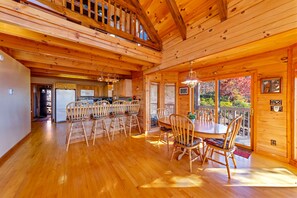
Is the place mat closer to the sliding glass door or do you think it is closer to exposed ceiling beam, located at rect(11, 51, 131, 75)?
the sliding glass door

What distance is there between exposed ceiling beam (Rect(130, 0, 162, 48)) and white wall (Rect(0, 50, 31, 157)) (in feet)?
10.9

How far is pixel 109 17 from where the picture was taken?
122 inches

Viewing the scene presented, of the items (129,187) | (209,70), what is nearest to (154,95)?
(209,70)

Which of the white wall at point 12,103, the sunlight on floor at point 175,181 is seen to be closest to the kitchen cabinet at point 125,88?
the white wall at point 12,103

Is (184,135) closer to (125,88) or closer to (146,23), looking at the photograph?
(146,23)

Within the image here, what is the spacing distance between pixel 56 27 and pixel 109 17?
4.15ft

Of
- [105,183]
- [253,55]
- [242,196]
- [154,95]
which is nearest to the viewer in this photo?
[242,196]

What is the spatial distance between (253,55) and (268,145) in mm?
2155

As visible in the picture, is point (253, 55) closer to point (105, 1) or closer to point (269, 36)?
point (269, 36)

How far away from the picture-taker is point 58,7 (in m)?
2.45

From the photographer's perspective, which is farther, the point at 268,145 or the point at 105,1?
the point at 105,1

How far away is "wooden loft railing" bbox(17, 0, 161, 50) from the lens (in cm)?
250

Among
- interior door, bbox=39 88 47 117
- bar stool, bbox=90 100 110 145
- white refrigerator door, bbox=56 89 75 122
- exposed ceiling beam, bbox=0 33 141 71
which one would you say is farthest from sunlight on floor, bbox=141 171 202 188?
interior door, bbox=39 88 47 117

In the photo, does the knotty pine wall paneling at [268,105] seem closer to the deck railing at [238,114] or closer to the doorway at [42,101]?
the deck railing at [238,114]
